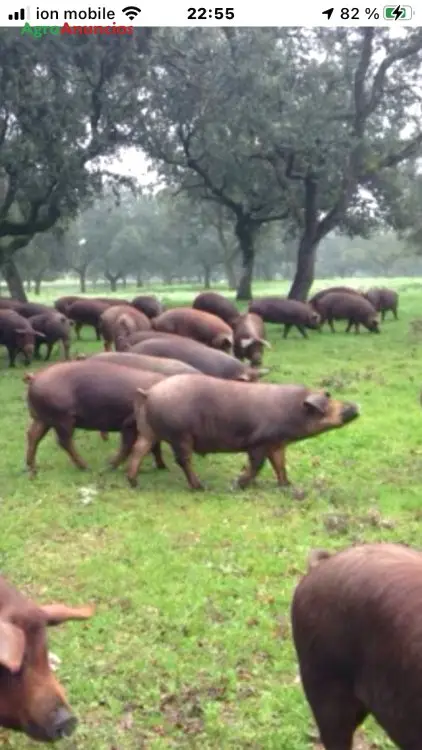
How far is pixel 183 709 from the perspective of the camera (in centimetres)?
477

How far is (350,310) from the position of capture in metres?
23.2

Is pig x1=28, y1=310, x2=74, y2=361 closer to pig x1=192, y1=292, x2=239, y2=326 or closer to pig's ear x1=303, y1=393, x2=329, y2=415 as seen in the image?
pig x1=192, y1=292, x2=239, y2=326

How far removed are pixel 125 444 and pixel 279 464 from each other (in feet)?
5.65

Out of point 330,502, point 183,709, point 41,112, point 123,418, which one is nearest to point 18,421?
point 123,418

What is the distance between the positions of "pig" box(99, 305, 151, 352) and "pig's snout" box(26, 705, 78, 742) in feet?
40.0

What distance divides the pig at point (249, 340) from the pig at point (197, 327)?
0.40 meters

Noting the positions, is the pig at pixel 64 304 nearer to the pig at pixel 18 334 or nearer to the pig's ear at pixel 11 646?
the pig at pixel 18 334

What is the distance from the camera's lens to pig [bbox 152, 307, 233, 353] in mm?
15305

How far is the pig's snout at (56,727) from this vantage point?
3686 millimetres

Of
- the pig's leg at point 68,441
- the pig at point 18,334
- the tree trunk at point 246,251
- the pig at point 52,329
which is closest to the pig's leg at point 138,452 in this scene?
the pig's leg at point 68,441

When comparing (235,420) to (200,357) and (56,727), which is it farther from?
(56,727)
